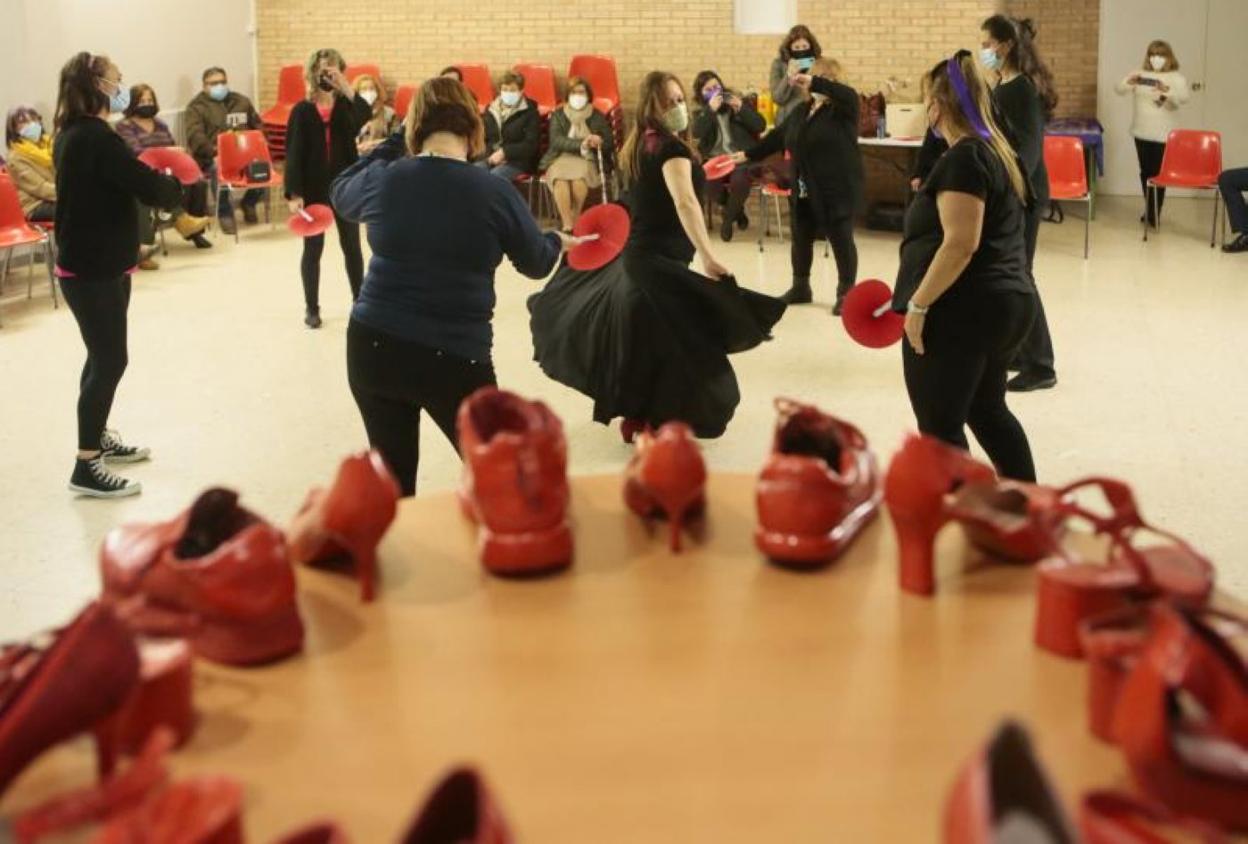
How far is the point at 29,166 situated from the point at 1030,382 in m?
6.61

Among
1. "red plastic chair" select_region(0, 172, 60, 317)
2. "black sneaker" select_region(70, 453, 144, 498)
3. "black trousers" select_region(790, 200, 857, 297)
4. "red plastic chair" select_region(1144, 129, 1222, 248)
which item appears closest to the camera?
"black sneaker" select_region(70, 453, 144, 498)

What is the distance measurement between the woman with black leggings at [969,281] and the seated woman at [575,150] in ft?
27.0

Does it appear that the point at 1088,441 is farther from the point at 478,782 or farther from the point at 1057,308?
the point at 478,782

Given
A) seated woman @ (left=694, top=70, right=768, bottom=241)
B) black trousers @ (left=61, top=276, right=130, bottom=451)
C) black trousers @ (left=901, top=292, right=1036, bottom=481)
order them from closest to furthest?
black trousers @ (left=901, top=292, right=1036, bottom=481) < black trousers @ (left=61, top=276, right=130, bottom=451) < seated woman @ (left=694, top=70, right=768, bottom=241)

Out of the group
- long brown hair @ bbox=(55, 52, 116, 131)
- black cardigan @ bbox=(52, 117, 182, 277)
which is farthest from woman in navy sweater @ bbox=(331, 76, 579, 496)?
long brown hair @ bbox=(55, 52, 116, 131)

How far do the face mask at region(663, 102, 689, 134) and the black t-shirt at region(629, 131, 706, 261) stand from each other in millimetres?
65

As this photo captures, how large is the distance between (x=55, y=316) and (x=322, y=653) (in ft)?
25.8

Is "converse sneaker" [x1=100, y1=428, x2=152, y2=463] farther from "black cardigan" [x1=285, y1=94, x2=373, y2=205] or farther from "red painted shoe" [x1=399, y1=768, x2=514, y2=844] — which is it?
"red painted shoe" [x1=399, y1=768, x2=514, y2=844]

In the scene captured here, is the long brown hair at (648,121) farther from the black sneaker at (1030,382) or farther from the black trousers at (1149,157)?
the black trousers at (1149,157)

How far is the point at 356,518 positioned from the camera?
179 centimetres

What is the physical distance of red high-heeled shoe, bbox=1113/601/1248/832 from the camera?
1.28m

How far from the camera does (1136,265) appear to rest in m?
9.98

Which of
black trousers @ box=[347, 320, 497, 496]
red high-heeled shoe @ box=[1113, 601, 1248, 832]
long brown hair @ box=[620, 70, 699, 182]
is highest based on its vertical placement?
long brown hair @ box=[620, 70, 699, 182]

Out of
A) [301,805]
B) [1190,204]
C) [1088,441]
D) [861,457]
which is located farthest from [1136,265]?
[301,805]
